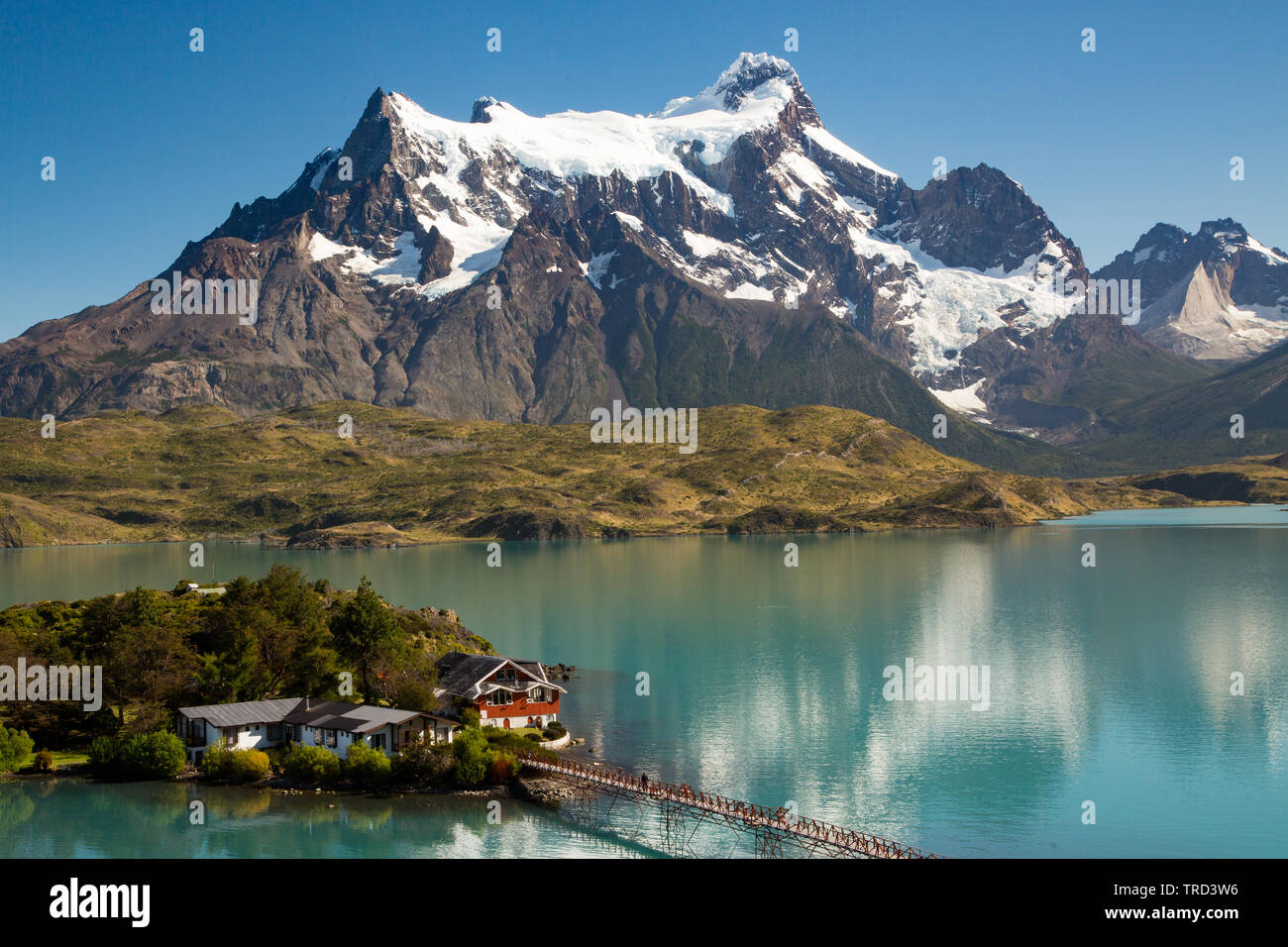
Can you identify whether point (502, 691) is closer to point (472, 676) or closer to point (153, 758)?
point (472, 676)

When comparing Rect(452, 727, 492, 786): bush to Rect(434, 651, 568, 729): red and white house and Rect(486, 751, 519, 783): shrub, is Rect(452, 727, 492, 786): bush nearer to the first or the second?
Rect(486, 751, 519, 783): shrub

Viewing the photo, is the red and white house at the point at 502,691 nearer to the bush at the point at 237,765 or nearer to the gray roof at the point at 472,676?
the gray roof at the point at 472,676

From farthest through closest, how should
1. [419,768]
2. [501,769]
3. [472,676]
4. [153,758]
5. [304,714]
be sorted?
[472,676], [304,714], [153,758], [501,769], [419,768]

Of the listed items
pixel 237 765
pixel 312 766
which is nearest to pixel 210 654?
pixel 237 765

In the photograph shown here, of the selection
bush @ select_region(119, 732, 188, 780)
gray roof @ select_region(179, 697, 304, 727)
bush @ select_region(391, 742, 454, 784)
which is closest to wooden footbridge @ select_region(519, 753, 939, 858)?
bush @ select_region(391, 742, 454, 784)

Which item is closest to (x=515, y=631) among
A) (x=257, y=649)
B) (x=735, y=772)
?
(x=257, y=649)

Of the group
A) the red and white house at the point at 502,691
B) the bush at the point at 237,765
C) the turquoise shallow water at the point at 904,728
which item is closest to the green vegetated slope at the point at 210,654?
the red and white house at the point at 502,691
